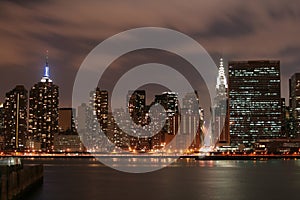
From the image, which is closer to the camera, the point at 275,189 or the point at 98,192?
the point at 98,192

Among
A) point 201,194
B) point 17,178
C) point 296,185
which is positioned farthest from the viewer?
point 296,185

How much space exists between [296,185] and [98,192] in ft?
83.4

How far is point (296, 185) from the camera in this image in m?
64.1

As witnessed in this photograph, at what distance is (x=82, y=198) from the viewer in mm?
48156

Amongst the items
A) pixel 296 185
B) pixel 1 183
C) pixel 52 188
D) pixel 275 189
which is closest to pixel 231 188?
pixel 275 189

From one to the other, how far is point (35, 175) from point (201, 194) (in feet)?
61.1

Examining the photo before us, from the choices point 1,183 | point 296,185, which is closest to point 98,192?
point 1,183

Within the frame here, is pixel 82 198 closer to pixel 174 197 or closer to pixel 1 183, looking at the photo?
A: pixel 174 197

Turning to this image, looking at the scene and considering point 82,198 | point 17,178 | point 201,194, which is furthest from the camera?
point 201,194

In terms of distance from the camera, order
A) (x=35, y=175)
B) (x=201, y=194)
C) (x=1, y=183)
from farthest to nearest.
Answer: (x=35, y=175)
(x=201, y=194)
(x=1, y=183)

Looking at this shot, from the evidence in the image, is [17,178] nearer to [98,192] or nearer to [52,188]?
[98,192]

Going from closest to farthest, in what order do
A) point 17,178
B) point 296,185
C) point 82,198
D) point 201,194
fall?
point 17,178 < point 82,198 < point 201,194 < point 296,185

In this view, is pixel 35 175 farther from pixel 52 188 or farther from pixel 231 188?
pixel 231 188

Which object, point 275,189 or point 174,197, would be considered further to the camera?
point 275,189
